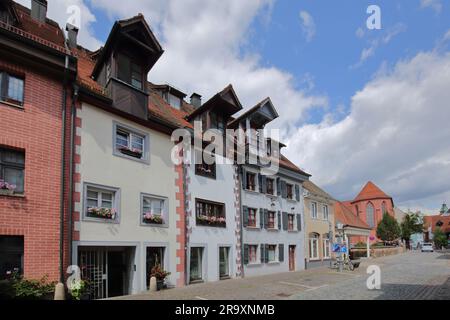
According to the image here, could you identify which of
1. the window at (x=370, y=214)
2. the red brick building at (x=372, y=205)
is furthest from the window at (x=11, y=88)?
the window at (x=370, y=214)

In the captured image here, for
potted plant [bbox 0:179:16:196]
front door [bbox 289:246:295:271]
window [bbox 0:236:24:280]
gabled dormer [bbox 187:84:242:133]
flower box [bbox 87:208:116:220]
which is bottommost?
front door [bbox 289:246:295:271]

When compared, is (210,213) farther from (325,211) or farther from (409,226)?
(409,226)

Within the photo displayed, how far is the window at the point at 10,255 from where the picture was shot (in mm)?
11531

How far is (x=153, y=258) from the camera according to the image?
16766 mm

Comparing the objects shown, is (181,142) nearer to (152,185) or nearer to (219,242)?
(152,185)

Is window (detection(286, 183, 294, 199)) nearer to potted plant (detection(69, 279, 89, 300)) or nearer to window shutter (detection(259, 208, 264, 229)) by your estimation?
window shutter (detection(259, 208, 264, 229))

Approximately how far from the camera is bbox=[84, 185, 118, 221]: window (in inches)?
561

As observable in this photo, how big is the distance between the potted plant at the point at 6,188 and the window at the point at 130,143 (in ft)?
14.1

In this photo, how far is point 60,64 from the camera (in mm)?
13328

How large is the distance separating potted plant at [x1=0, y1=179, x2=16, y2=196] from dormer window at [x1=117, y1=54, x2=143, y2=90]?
610cm

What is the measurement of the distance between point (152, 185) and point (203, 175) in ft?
12.8

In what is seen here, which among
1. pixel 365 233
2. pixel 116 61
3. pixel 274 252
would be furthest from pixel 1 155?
pixel 365 233

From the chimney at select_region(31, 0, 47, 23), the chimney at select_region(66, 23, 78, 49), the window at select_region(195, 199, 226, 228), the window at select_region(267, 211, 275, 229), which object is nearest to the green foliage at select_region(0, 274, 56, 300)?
the window at select_region(195, 199, 226, 228)

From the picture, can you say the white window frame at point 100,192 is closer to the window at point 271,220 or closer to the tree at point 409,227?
the window at point 271,220
